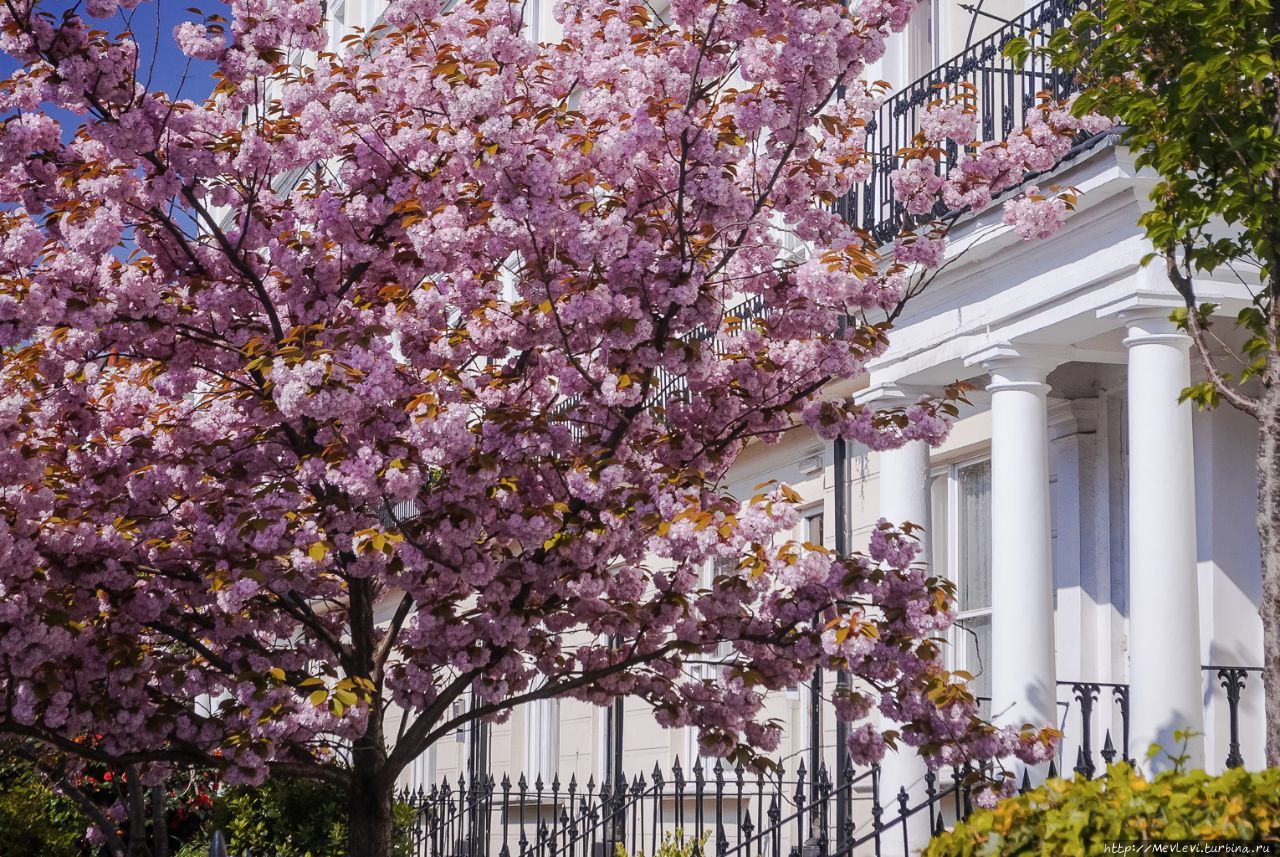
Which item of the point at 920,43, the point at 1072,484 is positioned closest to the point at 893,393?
the point at 1072,484

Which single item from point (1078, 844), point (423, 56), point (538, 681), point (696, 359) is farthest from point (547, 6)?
point (1078, 844)

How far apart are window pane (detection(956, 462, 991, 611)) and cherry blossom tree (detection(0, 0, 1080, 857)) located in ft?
17.6

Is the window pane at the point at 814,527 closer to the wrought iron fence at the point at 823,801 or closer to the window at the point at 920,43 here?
the wrought iron fence at the point at 823,801

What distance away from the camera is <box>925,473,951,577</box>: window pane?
13.6 metres

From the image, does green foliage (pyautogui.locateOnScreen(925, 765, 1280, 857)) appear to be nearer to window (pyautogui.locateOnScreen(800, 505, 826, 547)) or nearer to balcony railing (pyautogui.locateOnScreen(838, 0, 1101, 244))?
balcony railing (pyautogui.locateOnScreen(838, 0, 1101, 244))

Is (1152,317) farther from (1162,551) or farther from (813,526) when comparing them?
(813,526)

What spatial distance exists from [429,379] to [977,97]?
5830mm

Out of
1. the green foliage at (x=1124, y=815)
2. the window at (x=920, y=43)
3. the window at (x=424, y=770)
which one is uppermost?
the window at (x=920, y=43)

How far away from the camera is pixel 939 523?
13.7 meters

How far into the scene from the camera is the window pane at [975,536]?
13.3 metres

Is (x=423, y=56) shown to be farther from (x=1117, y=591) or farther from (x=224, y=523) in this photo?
(x=1117, y=591)

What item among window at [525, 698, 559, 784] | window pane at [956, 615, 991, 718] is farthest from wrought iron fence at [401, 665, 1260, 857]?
window at [525, 698, 559, 784]

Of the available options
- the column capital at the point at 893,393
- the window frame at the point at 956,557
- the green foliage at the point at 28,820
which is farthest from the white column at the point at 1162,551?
the green foliage at the point at 28,820

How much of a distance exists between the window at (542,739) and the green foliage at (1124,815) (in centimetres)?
1497
